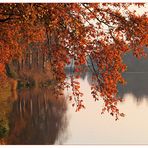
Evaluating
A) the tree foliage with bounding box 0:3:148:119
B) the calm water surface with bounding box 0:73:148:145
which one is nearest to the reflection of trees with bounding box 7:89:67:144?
the calm water surface with bounding box 0:73:148:145

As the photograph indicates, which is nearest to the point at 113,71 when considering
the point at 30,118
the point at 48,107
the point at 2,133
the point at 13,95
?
the point at 2,133

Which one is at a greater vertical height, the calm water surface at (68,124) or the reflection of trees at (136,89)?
the reflection of trees at (136,89)

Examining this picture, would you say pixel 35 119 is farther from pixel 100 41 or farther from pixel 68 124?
pixel 100 41

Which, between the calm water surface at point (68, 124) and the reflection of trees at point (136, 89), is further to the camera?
the reflection of trees at point (136, 89)

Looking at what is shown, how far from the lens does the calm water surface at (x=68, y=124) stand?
742 inches

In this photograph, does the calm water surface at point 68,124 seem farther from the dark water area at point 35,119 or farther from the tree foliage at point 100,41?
the tree foliage at point 100,41

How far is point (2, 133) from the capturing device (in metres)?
15.8

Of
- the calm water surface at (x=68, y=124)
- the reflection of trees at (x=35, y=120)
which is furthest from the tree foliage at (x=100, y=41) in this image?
the calm water surface at (x=68, y=124)

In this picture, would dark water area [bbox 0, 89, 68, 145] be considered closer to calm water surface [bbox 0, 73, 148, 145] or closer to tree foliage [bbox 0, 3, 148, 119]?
calm water surface [bbox 0, 73, 148, 145]

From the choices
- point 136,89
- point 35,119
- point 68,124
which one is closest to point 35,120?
point 35,119

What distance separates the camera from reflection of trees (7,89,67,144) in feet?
59.0

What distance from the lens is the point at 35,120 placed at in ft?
75.7

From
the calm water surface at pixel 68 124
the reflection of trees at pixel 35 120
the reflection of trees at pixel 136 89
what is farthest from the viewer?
the reflection of trees at pixel 136 89

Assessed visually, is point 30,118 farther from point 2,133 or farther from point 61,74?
point 61,74
